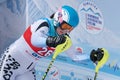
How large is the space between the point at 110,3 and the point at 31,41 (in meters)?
0.71

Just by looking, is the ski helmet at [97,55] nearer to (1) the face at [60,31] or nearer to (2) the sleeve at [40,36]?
(1) the face at [60,31]

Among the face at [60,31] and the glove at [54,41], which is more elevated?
the face at [60,31]

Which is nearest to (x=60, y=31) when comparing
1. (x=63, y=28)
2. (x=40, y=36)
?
(x=63, y=28)

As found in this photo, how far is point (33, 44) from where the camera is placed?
2453 mm

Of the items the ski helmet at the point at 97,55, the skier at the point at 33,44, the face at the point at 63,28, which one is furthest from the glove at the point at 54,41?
the ski helmet at the point at 97,55

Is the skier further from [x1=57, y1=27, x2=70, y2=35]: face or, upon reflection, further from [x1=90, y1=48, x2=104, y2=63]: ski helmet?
[x1=90, y1=48, x2=104, y2=63]: ski helmet

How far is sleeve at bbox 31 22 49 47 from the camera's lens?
2.31 meters

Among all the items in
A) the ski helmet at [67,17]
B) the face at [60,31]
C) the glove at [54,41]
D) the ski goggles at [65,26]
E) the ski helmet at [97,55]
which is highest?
the ski helmet at [67,17]

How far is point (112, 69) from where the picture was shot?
112 inches

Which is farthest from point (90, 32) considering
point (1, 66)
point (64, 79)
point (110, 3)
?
point (1, 66)

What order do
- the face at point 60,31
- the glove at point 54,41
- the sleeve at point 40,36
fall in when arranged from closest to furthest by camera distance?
the glove at point 54,41 < the sleeve at point 40,36 < the face at point 60,31

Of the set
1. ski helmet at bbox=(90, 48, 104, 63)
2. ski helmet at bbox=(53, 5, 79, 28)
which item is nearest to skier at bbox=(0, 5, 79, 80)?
ski helmet at bbox=(53, 5, 79, 28)

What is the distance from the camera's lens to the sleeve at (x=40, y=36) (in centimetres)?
231

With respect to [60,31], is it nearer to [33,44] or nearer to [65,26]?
[65,26]
